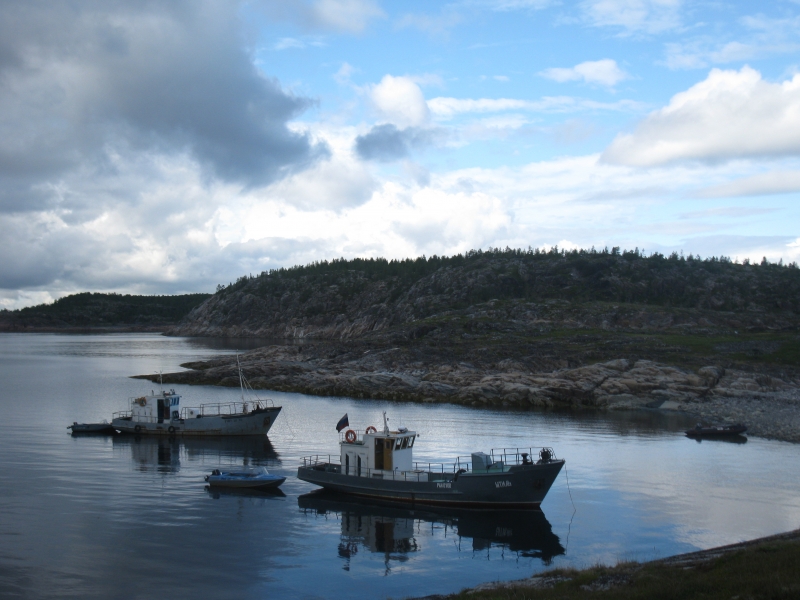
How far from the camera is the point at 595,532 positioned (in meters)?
38.1

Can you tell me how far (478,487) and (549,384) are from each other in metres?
53.8

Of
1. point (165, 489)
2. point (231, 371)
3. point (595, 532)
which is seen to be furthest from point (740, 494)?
point (231, 371)

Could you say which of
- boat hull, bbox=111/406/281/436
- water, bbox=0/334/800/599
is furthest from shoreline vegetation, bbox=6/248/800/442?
boat hull, bbox=111/406/281/436

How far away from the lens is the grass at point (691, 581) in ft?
61.2

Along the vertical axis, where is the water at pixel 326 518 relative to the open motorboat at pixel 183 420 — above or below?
below

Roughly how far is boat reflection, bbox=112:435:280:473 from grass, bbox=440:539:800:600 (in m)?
36.2

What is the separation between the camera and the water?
30.6 metres

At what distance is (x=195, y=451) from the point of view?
62.9m

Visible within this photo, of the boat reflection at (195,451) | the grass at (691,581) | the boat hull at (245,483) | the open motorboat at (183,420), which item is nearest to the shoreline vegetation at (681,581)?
the grass at (691,581)

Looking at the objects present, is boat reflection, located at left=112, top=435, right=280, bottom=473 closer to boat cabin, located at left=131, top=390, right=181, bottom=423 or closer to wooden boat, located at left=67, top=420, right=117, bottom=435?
boat cabin, located at left=131, top=390, right=181, bottom=423

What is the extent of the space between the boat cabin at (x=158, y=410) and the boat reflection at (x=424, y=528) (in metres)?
31.0

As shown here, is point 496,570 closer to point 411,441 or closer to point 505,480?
point 505,480

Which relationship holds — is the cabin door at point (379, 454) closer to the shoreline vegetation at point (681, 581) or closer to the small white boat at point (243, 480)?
the small white boat at point (243, 480)

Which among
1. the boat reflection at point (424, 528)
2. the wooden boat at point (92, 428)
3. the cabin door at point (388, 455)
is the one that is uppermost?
the cabin door at point (388, 455)
